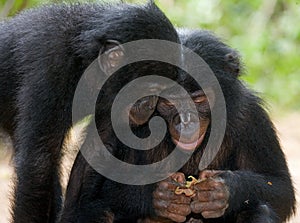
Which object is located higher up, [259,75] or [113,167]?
[259,75]

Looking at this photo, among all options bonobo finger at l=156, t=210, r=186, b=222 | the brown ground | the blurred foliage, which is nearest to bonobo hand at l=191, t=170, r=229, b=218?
bonobo finger at l=156, t=210, r=186, b=222

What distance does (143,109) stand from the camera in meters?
5.76

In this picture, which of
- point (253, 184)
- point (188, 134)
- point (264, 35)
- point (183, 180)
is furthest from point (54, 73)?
point (264, 35)

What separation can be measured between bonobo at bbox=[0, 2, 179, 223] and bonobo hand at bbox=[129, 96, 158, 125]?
18 mm

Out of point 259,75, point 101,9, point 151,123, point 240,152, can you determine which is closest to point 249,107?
point 240,152

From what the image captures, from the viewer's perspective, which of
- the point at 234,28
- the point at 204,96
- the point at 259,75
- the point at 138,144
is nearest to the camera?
the point at 204,96

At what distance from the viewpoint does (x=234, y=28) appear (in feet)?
46.6

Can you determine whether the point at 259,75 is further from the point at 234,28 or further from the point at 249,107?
the point at 249,107

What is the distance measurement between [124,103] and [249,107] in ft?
3.69

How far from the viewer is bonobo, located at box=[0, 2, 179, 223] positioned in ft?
19.2

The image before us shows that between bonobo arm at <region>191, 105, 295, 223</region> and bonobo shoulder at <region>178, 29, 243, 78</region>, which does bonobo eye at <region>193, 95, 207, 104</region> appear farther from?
bonobo arm at <region>191, 105, 295, 223</region>

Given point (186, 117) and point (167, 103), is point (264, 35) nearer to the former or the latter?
point (167, 103)

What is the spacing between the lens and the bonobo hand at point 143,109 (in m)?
5.73

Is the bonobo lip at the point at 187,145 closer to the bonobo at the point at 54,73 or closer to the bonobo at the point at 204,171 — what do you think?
the bonobo at the point at 204,171
